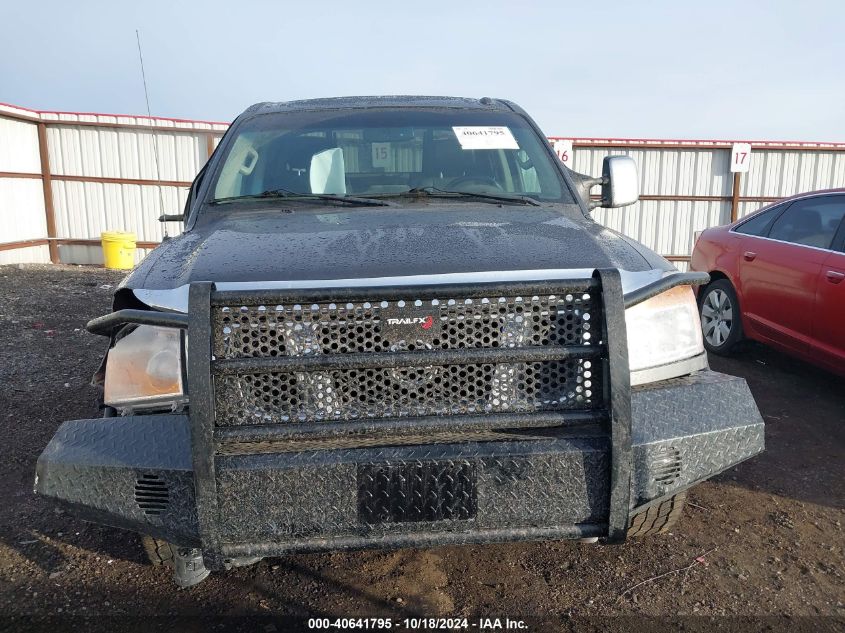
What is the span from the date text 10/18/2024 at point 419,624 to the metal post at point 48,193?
14958 millimetres

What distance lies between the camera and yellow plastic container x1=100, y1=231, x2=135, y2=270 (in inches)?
541

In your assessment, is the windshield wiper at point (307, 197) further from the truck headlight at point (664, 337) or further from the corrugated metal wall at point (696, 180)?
the corrugated metal wall at point (696, 180)

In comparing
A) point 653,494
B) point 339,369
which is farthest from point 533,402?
point 339,369

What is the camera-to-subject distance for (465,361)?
5.90ft

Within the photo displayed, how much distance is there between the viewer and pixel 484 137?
3.27 metres

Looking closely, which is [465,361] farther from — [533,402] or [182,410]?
[182,410]

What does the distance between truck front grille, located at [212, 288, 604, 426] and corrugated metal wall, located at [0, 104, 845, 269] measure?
13.2 meters

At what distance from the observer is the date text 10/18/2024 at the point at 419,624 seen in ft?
7.70

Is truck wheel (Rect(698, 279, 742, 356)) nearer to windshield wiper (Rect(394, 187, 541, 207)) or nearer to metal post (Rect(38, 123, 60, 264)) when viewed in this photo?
windshield wiper (Rect(394, 187, 541, 207))

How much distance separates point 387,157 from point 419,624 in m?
2.15

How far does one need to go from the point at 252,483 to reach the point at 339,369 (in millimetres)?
390

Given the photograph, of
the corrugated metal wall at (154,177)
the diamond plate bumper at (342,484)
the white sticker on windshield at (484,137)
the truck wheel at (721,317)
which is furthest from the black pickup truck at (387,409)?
the corrugated metal wall at (154,177)

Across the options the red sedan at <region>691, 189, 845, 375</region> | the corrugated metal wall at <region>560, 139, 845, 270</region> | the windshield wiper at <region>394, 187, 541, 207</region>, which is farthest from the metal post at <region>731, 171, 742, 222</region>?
the windshield wiper at <region>394, 187, 541, 207</region>

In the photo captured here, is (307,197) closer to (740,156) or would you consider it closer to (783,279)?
(783,279)
